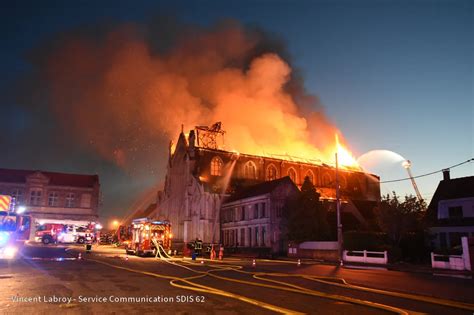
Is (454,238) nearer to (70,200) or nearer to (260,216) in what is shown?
(260,216)

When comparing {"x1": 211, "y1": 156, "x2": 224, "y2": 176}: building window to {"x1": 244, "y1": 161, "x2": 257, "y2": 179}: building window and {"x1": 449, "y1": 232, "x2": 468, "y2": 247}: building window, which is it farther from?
{"x1": 449, "y1": 232, "x2": 468, "y2": 247}: building window

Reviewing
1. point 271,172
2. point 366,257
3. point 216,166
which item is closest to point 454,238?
point 366,257

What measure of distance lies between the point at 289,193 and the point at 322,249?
1252 centimetres

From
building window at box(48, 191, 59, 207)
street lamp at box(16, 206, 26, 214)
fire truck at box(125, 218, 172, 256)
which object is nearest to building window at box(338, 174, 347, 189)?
fire truck at box(125, 218, 172, 256)

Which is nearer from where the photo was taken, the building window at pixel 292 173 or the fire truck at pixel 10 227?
the fire truck at pixel 10 227

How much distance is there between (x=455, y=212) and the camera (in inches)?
1570

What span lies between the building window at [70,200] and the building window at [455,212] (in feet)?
204

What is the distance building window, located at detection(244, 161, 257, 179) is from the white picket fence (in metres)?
35.4

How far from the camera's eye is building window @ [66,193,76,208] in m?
71.6

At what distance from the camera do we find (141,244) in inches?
1344

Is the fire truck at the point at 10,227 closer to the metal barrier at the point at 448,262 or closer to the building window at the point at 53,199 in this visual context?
the metal barrier at the point at 448,262

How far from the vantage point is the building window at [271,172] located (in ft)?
226

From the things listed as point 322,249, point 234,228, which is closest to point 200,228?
point 234,228

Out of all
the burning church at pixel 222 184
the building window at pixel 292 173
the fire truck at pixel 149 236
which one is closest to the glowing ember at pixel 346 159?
the burning church at pixel 222 184
